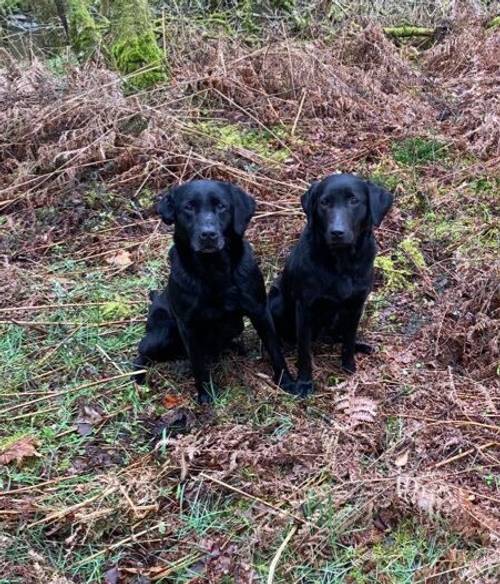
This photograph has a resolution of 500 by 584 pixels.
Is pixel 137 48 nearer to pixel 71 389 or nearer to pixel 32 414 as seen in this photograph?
pixel 71 389

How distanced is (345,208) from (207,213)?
712mm

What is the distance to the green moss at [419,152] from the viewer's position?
623 centimetres

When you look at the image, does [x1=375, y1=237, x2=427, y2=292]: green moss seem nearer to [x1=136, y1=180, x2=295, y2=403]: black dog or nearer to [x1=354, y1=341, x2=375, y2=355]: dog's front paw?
[x1=354, y1=341, x2=375, y2=355]: dog's front paw

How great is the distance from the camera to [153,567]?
9.62 ft

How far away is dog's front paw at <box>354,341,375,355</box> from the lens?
4234mm

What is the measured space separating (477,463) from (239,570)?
1294 millimetres

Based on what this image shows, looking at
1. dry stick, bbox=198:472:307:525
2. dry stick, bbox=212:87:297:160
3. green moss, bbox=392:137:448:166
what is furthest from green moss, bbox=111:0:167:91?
dry stick, bbox=198:472:307:525

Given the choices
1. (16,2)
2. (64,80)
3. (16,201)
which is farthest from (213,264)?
(16,2)

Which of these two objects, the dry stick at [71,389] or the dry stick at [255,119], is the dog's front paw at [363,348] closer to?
the dry stick at [71,389]

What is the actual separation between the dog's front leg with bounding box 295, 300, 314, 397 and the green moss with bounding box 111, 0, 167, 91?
4.25m

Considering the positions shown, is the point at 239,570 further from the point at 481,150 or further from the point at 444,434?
the point at 481,150

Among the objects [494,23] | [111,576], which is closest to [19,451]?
[111,576]

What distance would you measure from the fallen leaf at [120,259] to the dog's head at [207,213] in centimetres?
173

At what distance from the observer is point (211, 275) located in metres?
3.68
